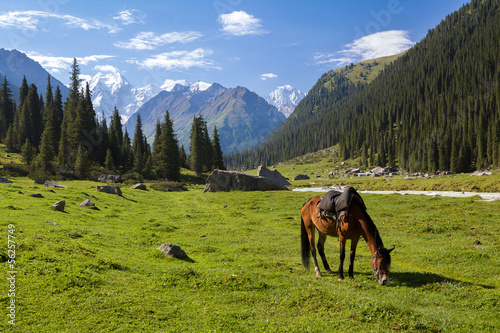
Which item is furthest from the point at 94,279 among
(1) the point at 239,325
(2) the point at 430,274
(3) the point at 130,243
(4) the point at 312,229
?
(2) the point at 430,274

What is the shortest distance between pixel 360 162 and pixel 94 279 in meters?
183

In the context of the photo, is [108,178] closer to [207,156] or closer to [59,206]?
[207,156]

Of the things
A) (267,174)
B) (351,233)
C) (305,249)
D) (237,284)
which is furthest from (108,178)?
(351,233)

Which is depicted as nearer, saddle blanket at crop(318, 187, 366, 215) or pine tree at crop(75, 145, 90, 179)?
saddle blanket at crop(318, 187, 366, 215)

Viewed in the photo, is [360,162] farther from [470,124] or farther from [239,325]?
[239,325]

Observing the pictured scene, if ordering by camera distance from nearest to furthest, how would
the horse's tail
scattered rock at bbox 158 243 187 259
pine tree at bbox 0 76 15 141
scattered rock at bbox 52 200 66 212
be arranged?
the horse's tail, scattered rock at bbox 158 243 187 259, scattered rock at bbox 52 200 66 212, pine tree at bbox 0 76 15 141

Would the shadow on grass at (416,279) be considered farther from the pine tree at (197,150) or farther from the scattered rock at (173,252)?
the pine tree at (197,150)

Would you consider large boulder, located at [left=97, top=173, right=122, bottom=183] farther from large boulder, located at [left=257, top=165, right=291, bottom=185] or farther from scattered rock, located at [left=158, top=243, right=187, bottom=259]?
scattered rock, located at [left=158, top=243, right=187, bottom=259]

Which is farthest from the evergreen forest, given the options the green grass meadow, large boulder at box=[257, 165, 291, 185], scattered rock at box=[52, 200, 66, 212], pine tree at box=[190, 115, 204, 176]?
the green grass meadow

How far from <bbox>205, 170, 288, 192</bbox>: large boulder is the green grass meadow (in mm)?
39845

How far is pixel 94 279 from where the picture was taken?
38.3 ft

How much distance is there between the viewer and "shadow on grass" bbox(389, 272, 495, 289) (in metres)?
12.2

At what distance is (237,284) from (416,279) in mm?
8260

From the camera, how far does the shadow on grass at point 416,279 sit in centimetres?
1219
